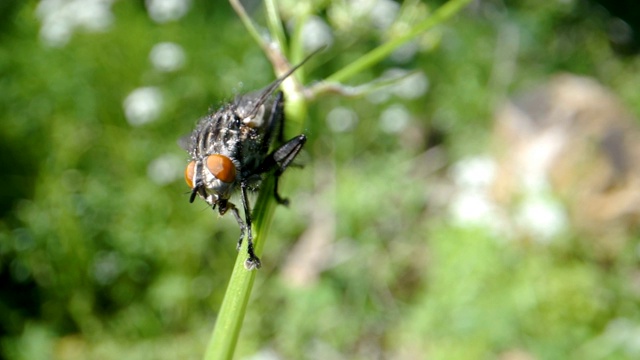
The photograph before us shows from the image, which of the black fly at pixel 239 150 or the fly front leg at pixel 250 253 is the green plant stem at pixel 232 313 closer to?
the fly front leg at pixel 250 253

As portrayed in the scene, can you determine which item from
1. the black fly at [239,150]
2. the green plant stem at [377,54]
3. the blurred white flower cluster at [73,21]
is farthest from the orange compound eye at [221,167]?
the blurred white flower cluster at [73,21]

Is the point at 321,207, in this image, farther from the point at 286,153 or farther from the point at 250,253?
the point at 250,253

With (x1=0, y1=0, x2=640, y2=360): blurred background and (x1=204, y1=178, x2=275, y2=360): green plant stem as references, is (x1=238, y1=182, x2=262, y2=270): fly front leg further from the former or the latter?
(x1=0, y1=0, x2=640, y2=360): blurred background

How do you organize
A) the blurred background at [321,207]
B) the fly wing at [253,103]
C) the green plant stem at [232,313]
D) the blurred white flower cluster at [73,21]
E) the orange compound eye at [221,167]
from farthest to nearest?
the blurred white flower cluster at [73,21] < the blurred background at [321,207] < the fly wing at [253,103] < the orange compound eye at [221,167] < the green plant stem at [232,313]

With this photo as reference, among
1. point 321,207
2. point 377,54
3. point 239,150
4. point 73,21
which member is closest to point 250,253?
point 239,150

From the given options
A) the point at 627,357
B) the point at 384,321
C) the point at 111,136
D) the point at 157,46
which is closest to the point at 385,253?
the point at 384,321

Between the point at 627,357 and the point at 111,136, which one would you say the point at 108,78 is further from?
the point at 627,357

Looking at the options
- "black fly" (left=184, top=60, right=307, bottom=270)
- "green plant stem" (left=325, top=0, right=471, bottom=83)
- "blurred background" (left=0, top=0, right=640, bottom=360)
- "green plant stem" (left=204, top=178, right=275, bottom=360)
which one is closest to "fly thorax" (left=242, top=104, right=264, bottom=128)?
"black fly" (left=184, top=60, right=307, bottom=270)
